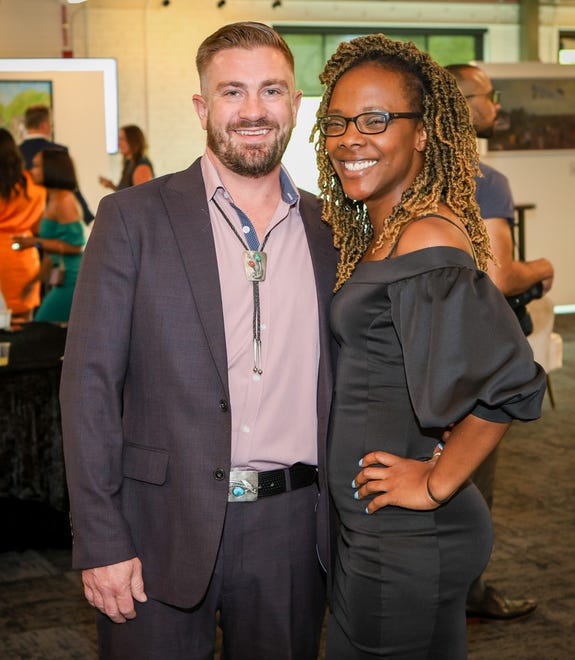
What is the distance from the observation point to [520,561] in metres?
4.13

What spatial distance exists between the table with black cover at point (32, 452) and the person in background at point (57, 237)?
1511 mm

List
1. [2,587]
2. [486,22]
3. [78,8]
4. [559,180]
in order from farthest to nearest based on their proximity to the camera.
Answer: [486,22], [78,8], [559,180], [2,587]

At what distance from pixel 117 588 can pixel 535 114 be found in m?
8.94

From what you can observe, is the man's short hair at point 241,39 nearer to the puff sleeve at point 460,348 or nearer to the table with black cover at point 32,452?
the puff sleeve at point 460,348

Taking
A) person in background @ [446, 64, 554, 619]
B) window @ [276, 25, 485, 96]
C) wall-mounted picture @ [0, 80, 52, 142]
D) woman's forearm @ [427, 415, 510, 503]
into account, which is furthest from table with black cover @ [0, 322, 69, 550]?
window @ [276, 25, 485, 96]

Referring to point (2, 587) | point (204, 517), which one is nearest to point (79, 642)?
point (2, 587)

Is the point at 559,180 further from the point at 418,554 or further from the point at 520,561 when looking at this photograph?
the point at 418,554

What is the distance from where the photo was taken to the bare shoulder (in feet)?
6.04

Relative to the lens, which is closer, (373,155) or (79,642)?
(373,155)

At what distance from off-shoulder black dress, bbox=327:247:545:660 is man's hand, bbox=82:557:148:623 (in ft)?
1.33

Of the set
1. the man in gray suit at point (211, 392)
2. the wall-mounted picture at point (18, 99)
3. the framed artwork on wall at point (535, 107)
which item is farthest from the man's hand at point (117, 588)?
the framed artwork on wall at point (535, 107)

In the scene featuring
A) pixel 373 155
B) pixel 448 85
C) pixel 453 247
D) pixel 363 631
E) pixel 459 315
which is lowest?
pixel 363 631

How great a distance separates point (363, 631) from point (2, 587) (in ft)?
8.10

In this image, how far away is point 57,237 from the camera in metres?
6.05
